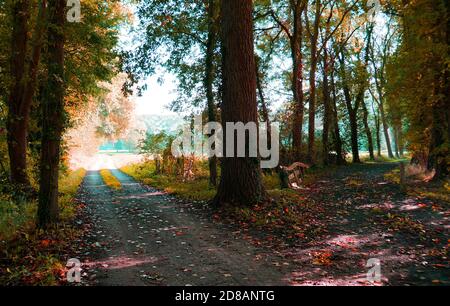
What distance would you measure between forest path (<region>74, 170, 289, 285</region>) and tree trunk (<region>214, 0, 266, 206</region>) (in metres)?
1.50

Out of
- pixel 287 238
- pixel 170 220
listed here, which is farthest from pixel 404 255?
pixel 170 220

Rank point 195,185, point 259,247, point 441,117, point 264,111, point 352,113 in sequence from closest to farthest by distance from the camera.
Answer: point 259,247 → point 441,117 → point 195,185 → point 264,111 → point 352,113

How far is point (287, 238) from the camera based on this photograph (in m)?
8.20

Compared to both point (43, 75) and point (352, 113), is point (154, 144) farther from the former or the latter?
point (352, 113)

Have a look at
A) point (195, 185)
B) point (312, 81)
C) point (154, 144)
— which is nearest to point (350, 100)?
point (312, 81)

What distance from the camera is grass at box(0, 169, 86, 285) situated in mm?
5797

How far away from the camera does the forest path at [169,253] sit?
5848 millimetres

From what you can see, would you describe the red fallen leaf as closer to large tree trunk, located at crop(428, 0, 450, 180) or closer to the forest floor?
the forest floor

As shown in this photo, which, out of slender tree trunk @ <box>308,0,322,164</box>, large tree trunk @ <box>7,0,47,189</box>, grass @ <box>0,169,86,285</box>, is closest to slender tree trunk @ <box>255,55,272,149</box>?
slender tree trunk @ <box>308,0,322,164</box>

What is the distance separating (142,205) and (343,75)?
24.8m

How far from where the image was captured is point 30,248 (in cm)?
736

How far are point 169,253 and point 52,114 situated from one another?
15.1 feet

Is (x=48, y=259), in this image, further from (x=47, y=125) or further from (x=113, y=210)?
(x=113, y=210)

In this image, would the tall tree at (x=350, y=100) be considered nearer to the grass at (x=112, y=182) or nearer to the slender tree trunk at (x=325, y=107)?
the slender tree trunk at (x=325, y=107)
